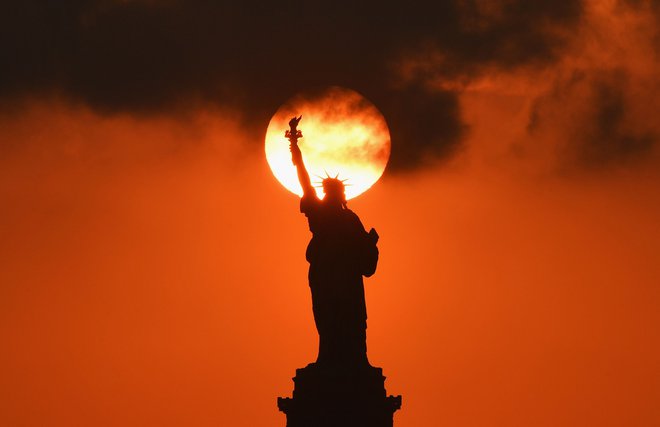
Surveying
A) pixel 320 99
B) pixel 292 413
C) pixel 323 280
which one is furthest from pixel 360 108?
pixel 292 413

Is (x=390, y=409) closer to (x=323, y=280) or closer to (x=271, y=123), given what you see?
(x=323, y=280)

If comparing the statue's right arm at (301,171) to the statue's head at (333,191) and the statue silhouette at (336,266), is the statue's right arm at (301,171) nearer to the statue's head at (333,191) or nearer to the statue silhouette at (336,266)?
the statue silhouette at (336,266)

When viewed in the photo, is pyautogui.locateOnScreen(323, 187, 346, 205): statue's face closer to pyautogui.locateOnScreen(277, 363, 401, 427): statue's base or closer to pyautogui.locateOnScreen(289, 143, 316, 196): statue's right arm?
pyautogui.locateOnScreen(289, 143, 316, 196): statue's right arm

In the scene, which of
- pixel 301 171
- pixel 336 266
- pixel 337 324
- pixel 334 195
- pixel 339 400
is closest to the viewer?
pixel 339 400

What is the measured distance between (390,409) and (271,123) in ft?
19.0

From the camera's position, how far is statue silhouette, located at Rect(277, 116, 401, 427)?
36875 mm

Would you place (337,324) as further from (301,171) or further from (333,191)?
(301,171)

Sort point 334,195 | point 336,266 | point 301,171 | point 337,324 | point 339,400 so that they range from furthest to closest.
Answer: point 301,171
point 334,195
point 336,266
point 337,324
point 339,400

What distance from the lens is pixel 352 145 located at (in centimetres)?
3788

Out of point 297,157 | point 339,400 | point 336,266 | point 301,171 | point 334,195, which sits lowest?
point 339,400

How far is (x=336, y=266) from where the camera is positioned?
38.0 metres

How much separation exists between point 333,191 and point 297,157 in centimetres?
89

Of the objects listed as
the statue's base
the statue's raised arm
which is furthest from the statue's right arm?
the statue's base

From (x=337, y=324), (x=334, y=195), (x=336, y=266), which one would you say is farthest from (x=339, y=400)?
(x=334, y=195)
